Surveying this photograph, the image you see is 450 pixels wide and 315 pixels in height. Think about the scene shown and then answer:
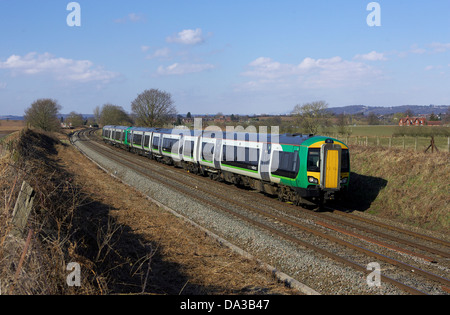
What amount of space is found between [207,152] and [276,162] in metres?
6.91

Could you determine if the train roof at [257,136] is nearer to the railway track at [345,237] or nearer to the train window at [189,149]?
the train window at [189,149]

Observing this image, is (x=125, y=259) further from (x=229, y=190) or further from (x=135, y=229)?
(x=229, y=190)

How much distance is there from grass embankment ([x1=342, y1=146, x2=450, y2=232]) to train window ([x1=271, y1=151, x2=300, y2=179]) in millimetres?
4182

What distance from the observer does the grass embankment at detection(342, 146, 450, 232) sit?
13.5 m

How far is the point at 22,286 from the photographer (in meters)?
4.70

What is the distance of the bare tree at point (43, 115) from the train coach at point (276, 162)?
138 feet

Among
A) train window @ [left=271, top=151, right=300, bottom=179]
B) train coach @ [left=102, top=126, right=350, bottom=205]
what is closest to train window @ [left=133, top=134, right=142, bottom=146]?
train coach @ [left=102, top=126, right=350, bottom=205]

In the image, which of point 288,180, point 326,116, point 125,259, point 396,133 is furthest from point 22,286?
point 326,116

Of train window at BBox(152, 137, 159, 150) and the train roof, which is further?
train window at BBox(152, 137, 159, 150)

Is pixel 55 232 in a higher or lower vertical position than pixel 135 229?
higher

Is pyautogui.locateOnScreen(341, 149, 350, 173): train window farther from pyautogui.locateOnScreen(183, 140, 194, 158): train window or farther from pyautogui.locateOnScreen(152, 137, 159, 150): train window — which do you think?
pyautogui.locateOnScreen(152, 137, 159, 150): train window

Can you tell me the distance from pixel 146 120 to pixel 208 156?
49.2 meters

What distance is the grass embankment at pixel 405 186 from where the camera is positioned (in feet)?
44.4

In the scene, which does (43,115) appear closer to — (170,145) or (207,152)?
(170,145)
